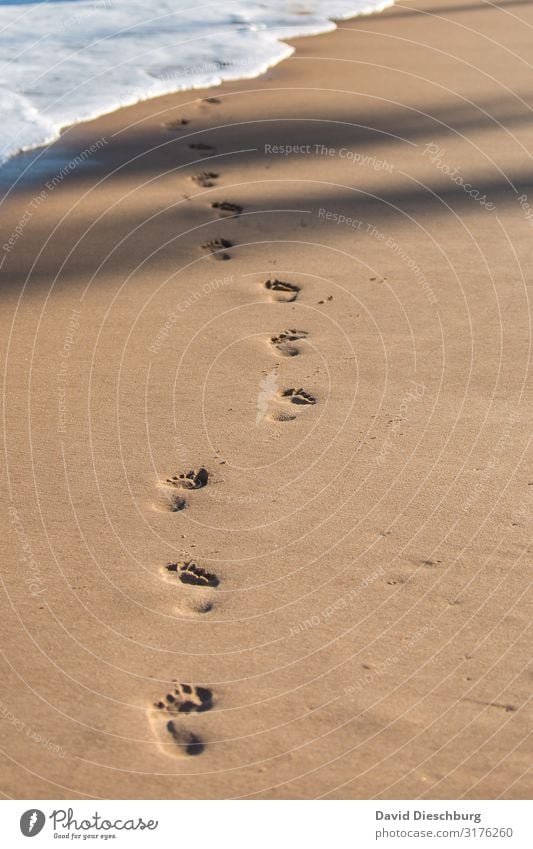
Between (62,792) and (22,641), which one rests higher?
(22,641)

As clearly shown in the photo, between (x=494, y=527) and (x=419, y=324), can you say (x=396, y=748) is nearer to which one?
(x=494, y=527)

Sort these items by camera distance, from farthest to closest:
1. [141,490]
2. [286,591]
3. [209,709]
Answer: [141,490] → [286,591] → [209,709]

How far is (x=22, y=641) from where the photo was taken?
12.6ft

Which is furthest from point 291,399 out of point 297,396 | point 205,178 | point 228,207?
point 205,178

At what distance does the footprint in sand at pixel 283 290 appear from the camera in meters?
6.37

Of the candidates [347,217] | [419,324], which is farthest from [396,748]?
[347,217]

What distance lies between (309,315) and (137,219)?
1872 millimetres

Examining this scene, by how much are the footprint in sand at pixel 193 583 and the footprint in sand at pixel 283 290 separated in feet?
8.27

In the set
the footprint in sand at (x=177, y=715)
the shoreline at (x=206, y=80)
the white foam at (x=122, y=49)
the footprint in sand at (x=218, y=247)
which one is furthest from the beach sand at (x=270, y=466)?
the white foam at (x=122, y=49)

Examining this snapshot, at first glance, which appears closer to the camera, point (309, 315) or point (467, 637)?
point (467, 637)

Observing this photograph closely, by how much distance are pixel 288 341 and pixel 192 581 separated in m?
2.11

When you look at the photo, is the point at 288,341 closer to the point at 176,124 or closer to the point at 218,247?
the point at 218,247

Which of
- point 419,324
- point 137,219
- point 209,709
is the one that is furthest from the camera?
point 137,219

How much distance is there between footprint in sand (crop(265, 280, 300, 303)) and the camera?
6.37 m
